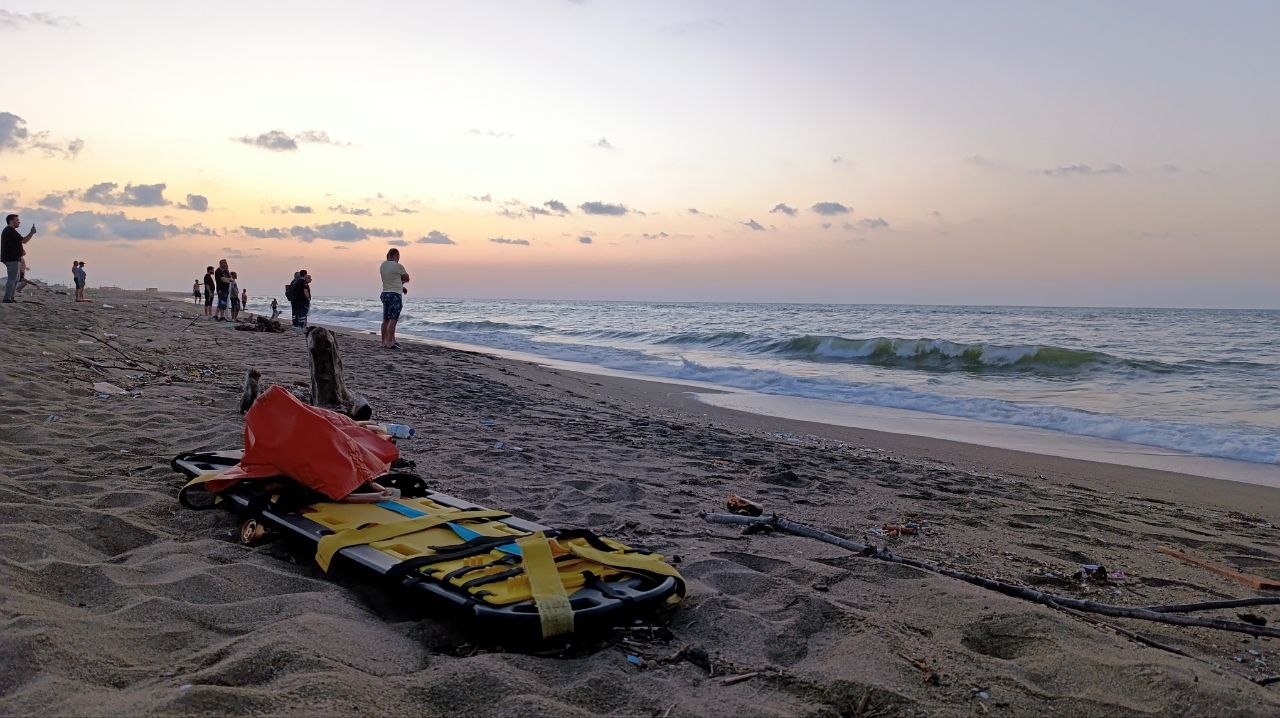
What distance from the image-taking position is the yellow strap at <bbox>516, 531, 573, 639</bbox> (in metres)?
2.61

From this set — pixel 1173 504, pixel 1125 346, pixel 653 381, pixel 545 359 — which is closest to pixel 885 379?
pixel 653 381

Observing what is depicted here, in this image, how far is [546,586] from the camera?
279cm

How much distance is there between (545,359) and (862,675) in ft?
59.4

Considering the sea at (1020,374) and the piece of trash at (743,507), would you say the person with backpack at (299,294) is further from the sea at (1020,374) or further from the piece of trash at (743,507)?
the piece of trash at (743,507)

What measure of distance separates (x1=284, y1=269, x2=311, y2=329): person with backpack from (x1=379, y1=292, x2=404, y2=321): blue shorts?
3.90 meters

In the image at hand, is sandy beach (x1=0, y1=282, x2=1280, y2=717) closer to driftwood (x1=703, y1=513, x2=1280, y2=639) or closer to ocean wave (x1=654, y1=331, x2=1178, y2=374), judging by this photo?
driftwood (x1=703, y1=513, x2=1280, y2=639)

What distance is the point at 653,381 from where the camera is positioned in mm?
15641

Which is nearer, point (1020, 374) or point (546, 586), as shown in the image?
point (546, 586)

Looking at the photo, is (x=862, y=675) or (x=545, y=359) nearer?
(x=862, y=675)

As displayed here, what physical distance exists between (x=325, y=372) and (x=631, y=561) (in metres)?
4.41

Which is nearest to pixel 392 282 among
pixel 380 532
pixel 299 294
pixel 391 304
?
pixel 391 304

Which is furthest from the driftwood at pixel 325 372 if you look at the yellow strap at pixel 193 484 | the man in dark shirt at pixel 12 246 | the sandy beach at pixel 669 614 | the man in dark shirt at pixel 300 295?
the man in dark shirt at pixel 300 295

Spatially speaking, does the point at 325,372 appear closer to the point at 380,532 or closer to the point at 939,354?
the point at 380,532

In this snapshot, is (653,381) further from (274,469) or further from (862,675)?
(862,675)
